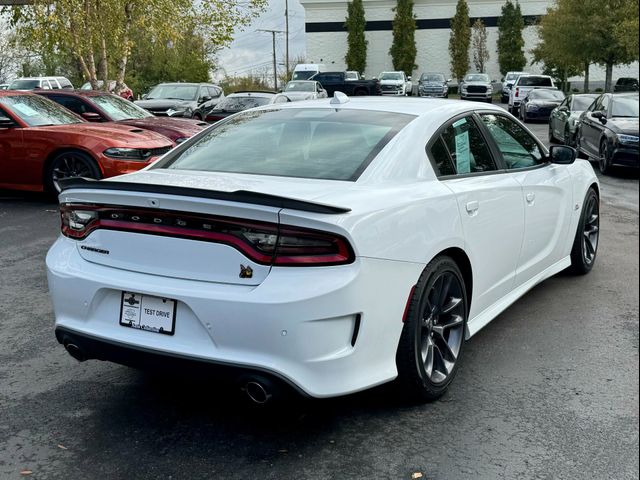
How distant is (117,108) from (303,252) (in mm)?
11341

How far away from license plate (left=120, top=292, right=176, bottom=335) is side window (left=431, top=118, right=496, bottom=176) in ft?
5.56

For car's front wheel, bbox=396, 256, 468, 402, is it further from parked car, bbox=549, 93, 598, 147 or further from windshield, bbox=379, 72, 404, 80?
windshield, bbox=379, 72, 404, 80

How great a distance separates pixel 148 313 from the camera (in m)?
3.38

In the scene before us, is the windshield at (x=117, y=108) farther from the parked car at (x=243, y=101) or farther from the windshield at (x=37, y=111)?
the parked car at (x=243, y=101)

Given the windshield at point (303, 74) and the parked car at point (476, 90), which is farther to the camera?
the windshield at point (303, 74)

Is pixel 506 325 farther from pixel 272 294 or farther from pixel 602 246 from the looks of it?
pixel 602 246

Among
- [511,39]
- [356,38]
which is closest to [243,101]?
[356,38]

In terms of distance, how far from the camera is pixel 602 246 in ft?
25.3

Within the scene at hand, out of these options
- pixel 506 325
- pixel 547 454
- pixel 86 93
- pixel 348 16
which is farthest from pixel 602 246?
pixel 348 16

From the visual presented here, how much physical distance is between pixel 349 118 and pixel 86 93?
10344mm

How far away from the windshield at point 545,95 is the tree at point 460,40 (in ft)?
118

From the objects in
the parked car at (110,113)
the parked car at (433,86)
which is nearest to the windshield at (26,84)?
the parked car at (433,86)

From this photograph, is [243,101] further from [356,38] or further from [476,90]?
[356,38]

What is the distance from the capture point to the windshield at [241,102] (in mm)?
19078
